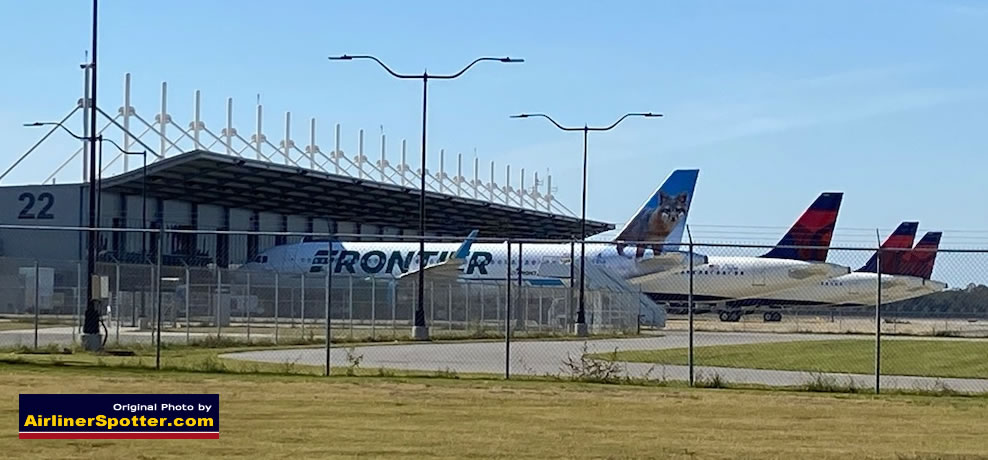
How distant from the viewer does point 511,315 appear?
32.9m

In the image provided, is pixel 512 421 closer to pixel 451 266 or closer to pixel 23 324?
pixel 23 324

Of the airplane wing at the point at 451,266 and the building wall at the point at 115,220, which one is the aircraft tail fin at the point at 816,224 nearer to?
the airplane wing at the point at 451,266

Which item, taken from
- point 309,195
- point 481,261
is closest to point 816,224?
point 481,261

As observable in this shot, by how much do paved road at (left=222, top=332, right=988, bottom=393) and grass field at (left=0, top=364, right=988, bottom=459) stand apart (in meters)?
3.76

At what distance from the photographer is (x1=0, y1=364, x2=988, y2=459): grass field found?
13070 mm

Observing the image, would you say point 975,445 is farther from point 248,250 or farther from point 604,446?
point 248,250

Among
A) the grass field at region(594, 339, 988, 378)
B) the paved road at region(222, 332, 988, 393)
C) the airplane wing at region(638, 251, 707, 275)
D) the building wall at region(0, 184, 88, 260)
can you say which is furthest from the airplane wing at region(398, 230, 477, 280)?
the grass field at region(594, 339, 988, 378)

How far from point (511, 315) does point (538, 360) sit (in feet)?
12.5

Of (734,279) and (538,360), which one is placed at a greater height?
(734,279)

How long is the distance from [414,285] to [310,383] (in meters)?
23.6

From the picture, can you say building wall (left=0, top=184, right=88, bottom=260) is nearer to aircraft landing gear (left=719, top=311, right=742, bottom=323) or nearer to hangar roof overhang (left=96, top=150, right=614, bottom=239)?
hangar roof overhang (left=96, top=150, right=614, bottom=239)

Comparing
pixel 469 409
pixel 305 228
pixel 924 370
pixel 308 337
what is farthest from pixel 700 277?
pixel 469 409

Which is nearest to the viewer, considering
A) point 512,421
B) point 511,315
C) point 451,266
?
point 512,421

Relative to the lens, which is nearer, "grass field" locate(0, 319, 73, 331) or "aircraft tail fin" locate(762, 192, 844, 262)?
"grass field" locate(0, 319, 73, 331)
